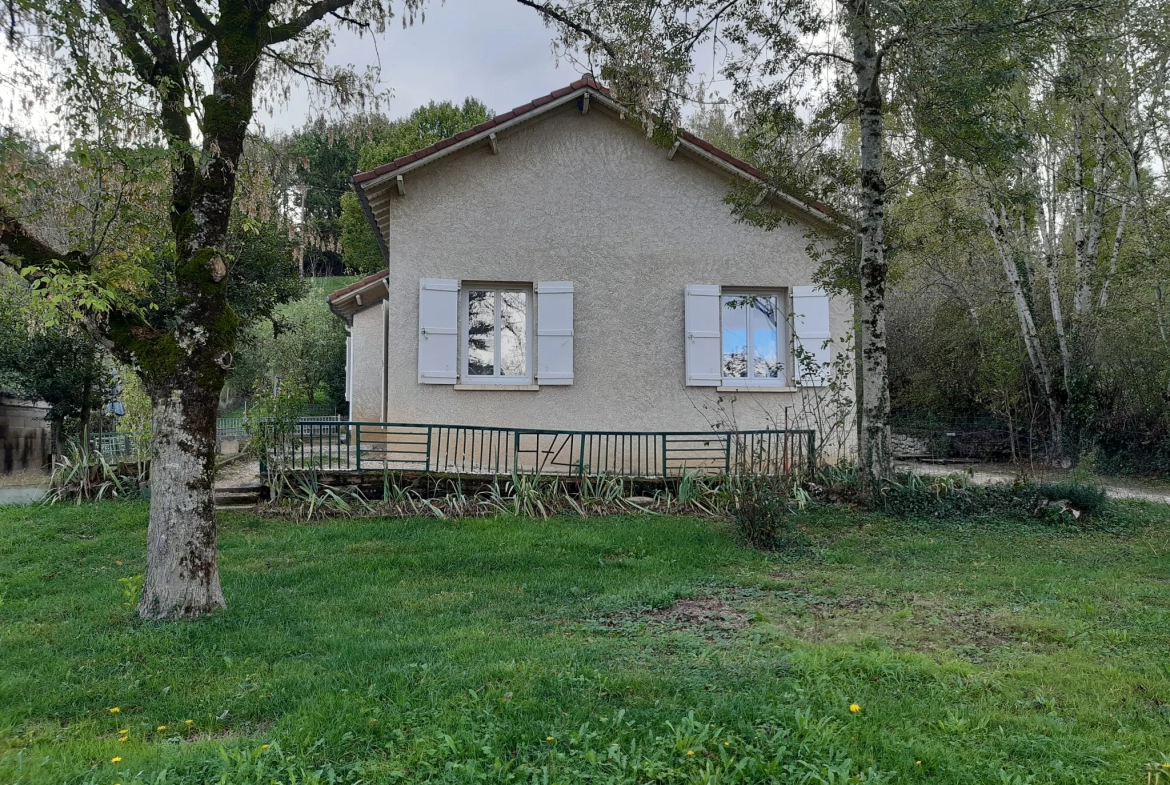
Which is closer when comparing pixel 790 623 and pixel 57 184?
pixel 790 623

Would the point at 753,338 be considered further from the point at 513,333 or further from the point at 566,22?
the point at 566,22

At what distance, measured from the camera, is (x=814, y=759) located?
277cm

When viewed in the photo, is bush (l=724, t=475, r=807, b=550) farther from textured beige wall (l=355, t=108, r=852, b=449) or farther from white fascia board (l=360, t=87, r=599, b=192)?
white fascia board (l=360, t=87, r=599, b=192)

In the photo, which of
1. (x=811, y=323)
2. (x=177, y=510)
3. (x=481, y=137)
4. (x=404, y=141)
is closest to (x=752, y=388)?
(x=811, y=323)

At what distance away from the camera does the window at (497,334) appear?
10.4 m

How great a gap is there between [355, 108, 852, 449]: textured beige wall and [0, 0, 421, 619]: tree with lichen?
4.82 m

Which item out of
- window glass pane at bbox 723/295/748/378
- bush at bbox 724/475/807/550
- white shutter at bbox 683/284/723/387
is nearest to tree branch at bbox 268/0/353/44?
bush at bbox 724/475/807/550

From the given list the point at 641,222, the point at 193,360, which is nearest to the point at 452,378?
the point at 641,222

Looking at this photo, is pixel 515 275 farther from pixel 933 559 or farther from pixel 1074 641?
pixel 1074 641

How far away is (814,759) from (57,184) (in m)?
5.69

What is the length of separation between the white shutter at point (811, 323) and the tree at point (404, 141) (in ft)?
58.9

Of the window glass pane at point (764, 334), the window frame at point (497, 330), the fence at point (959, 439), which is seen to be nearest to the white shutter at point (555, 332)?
the window frame at point (497, 330)

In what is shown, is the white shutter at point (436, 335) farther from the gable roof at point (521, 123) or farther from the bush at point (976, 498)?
the bush at point (976, 498)

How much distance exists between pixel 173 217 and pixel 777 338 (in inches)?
326
